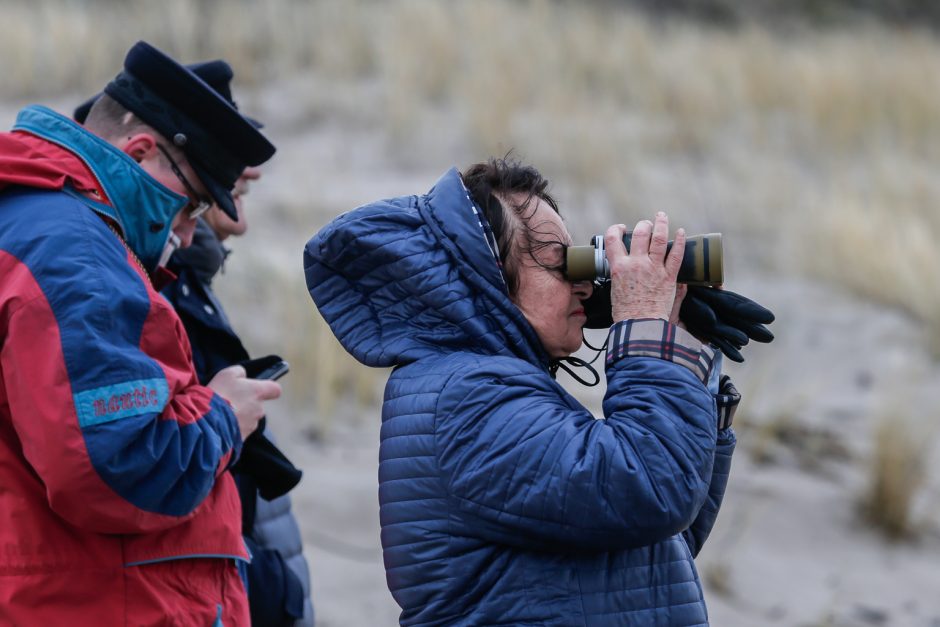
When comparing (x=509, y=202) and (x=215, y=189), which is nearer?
(x=509, y=202)

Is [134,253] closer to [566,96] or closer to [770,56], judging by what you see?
[566,96]

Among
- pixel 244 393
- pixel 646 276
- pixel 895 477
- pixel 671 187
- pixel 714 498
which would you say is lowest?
pixel 244 393

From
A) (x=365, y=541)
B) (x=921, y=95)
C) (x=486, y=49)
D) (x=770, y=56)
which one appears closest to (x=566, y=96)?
(x=486, y=49)

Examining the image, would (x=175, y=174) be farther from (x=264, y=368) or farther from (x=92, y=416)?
(x=92, y=416)

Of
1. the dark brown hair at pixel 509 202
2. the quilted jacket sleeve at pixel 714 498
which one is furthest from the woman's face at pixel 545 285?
the quilted jacket sleeve at pixel 714 498

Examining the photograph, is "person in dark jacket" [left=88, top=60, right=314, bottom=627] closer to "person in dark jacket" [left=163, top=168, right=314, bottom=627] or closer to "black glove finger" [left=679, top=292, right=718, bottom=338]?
"person in dark jacket" [left=163, top=168, right=314, bottom=627]

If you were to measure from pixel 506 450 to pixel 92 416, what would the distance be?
2.24 feet

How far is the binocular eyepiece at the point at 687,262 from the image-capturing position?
1.91 meters

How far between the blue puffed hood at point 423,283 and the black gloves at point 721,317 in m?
0.27

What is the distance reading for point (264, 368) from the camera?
2.58m

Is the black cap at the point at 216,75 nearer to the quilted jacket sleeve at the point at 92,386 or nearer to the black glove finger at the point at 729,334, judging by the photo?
the quilted jacket sleeve at the point at 92,386

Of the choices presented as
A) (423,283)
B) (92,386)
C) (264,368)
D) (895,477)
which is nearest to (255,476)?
(264,368)

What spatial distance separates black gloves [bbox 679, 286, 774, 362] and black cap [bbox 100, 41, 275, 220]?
3.43 ft

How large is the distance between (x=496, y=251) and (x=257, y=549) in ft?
3.74
